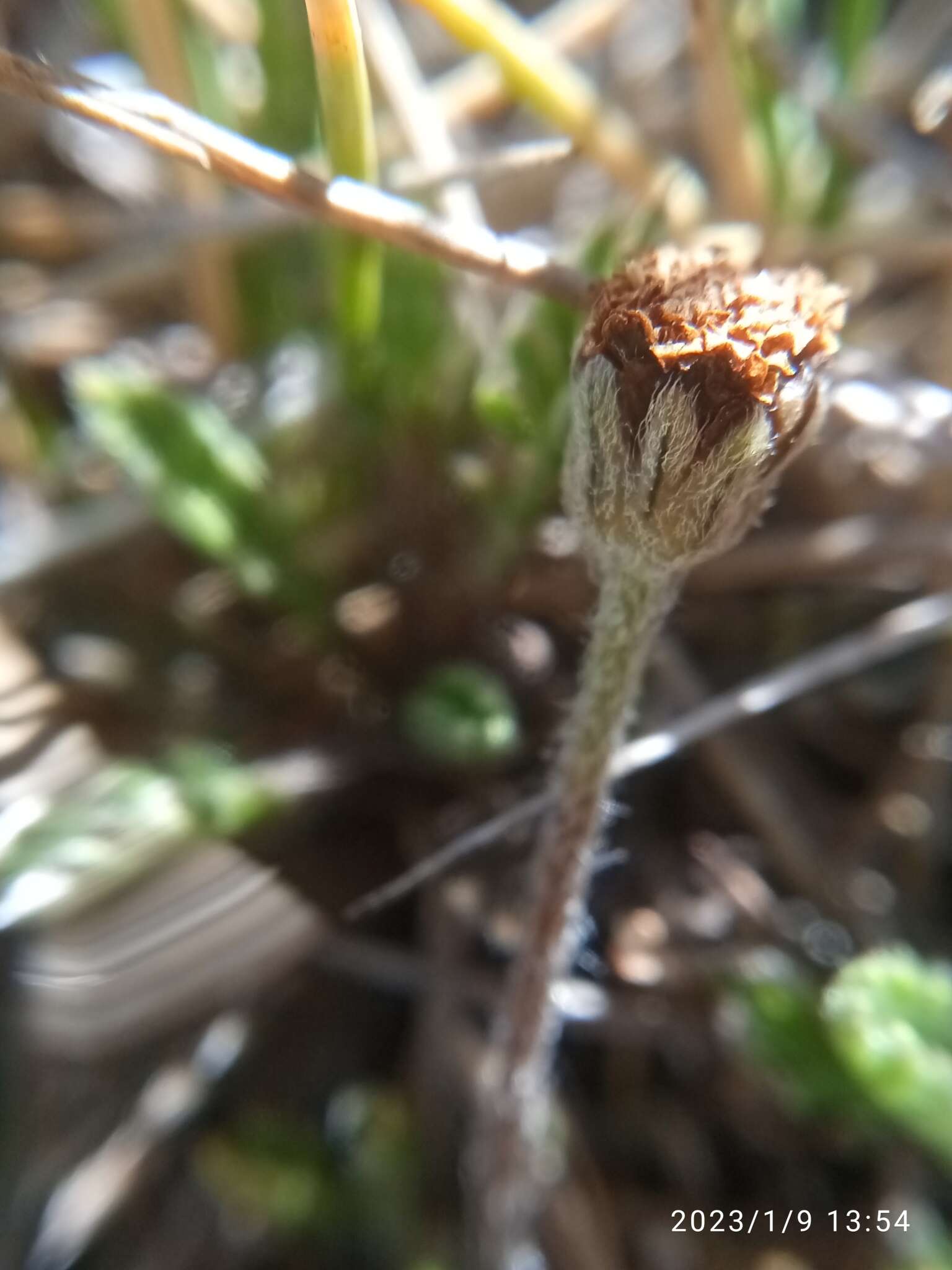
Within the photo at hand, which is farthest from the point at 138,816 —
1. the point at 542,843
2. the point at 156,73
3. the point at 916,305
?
the point at 916,305

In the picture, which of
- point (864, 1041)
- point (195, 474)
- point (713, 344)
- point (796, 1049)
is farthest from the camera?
point (195, 474)

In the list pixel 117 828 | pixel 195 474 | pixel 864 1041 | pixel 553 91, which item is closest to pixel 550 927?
pixel 864 1041

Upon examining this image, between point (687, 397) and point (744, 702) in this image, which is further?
point (744, 702)

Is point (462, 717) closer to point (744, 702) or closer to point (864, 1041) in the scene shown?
point (744, 702)

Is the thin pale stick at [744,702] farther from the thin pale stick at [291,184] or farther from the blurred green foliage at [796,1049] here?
the thin pale stick at [291,184]

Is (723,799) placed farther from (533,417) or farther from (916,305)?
(916,305)

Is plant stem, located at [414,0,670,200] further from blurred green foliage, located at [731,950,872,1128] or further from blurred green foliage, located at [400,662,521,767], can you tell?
blurred green foliage, located at [731,950,872,1128]

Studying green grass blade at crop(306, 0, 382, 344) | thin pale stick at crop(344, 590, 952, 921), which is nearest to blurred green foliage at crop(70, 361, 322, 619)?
green grass blade at crop(306, 0, 382, 344)
